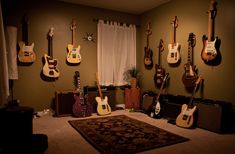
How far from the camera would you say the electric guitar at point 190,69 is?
3270mm

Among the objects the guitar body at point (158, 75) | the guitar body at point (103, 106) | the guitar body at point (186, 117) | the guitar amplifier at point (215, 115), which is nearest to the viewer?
the guitar amplifier at point (215, 115)

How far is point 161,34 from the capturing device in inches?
160

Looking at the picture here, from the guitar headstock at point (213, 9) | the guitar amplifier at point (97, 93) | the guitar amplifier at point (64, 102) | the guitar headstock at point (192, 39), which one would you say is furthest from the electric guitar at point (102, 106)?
the guitar headstock at point (213, 9)

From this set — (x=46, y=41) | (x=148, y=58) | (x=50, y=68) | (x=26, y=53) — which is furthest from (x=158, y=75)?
(x=26, y=53)

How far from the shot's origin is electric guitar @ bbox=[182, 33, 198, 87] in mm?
3270

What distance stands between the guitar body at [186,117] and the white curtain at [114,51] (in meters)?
1.83

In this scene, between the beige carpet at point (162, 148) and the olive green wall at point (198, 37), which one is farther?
the olive green wall at point (198, 37)

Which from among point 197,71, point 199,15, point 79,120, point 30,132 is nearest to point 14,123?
point 30,132

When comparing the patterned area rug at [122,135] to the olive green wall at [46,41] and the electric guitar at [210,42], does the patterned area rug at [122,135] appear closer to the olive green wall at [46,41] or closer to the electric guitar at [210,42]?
the olive green wall at [46,41]

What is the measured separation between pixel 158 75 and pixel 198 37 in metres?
1.14

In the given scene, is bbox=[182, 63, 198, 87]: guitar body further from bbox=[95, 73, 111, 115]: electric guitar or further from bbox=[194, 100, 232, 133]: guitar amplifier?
bbox=[95, 73, 111, 115]: electric guitar

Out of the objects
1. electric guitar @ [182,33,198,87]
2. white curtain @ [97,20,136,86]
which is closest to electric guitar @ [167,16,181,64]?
electric guitar @ [182,33,198,87]

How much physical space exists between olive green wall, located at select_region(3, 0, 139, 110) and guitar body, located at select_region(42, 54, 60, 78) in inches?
4.8

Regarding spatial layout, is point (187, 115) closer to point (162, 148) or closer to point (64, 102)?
point (162, 148)
